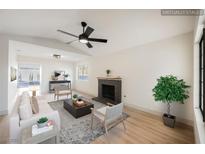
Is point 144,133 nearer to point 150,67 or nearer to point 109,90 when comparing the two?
point 150,67

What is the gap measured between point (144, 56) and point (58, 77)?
631 centimetres

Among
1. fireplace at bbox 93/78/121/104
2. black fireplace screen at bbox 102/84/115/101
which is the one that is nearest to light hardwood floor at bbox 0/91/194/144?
fireplace at bbox 93/78/121/104

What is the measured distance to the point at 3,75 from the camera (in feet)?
10.9

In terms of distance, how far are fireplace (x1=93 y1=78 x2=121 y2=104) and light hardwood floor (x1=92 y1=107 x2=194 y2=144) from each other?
1692mm

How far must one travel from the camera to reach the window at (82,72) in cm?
693

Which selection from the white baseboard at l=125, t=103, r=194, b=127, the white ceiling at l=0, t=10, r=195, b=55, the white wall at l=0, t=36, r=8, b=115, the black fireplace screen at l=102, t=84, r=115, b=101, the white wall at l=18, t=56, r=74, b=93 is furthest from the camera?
the white wall at l=18, t=56, r=74, b=93

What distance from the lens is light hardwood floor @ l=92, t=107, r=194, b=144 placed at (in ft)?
6.64

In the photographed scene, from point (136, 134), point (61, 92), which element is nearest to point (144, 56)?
point (136, 134)

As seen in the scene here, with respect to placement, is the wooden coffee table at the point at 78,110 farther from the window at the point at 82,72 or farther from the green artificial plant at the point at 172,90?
the window at the point at 82,72

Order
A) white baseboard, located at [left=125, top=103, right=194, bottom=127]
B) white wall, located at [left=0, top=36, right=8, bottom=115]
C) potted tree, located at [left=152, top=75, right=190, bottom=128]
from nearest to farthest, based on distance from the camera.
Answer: potted tree, located at [left=152, top=75, right=190, bottom=128] < white baseboard, located at [left=125, top=103, right=194, bottom=127] < white wall, located at [left=0, top=36, right=8, bottom=115]

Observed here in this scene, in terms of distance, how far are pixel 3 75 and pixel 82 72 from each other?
14.6 ft

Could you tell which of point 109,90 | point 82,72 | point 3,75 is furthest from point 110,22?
point 82,72

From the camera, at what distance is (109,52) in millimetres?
4898

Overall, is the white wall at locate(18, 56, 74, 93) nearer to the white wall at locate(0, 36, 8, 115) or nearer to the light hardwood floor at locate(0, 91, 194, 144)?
the white wall at locate(0, 36, 8, 115)
